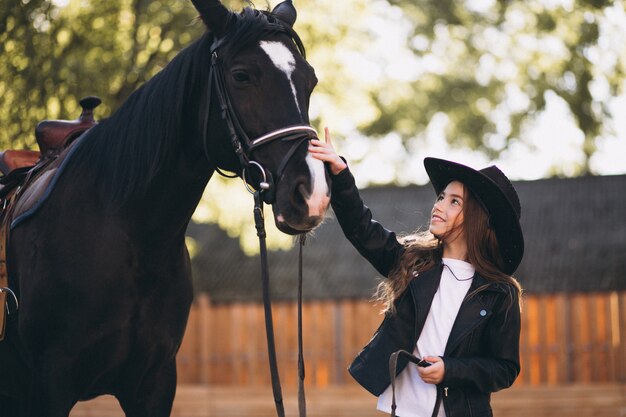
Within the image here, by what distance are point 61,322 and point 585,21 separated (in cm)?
2182

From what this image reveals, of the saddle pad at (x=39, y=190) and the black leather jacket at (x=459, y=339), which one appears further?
the saddle pad at (x=39, y=190)

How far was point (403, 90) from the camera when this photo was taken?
25641 millimetres

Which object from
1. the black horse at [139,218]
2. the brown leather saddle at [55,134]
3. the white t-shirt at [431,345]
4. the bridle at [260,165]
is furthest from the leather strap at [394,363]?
the brown leather saddle at [55,134]

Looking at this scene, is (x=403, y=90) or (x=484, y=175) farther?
(x=403, y=90)

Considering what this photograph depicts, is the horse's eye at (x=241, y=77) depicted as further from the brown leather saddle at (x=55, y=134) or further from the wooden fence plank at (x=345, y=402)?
the wooden fence plank at (x=345, y=402)

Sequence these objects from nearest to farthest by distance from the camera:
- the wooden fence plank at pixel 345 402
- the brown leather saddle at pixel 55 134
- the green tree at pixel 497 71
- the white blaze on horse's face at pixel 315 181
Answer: the white blaze on horse's face at pixel 315 181, the brown leather saddle at pixel 55 134, the wooden fence plank at pixel 345 402, the green tree at pixel 497 71

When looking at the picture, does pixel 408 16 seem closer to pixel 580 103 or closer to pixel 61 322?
pixel 580 103

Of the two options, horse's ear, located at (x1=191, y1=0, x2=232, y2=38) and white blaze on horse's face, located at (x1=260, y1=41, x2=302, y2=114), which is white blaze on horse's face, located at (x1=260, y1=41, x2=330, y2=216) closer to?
white blaze on horse's face, located at (x1=260, y1=41, x2=302, y2=114)

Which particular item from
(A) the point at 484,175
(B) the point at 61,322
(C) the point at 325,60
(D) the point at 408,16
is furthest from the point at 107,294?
(D) the point at 408,16

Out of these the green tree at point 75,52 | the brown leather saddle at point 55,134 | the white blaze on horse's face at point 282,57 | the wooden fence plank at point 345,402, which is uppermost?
the green tree at point 75,52

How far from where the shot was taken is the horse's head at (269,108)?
3268 millimetres

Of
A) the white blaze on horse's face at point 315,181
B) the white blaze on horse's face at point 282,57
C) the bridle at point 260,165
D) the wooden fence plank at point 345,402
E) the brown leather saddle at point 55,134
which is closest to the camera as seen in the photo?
the white blaze on horse's face at point 315,181

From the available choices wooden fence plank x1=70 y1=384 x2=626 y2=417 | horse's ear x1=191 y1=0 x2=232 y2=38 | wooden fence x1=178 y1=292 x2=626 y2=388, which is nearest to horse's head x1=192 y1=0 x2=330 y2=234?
horse's ear x1=191 y1=0 x2=232 y2=38

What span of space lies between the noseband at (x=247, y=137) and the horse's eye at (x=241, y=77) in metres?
0.08
